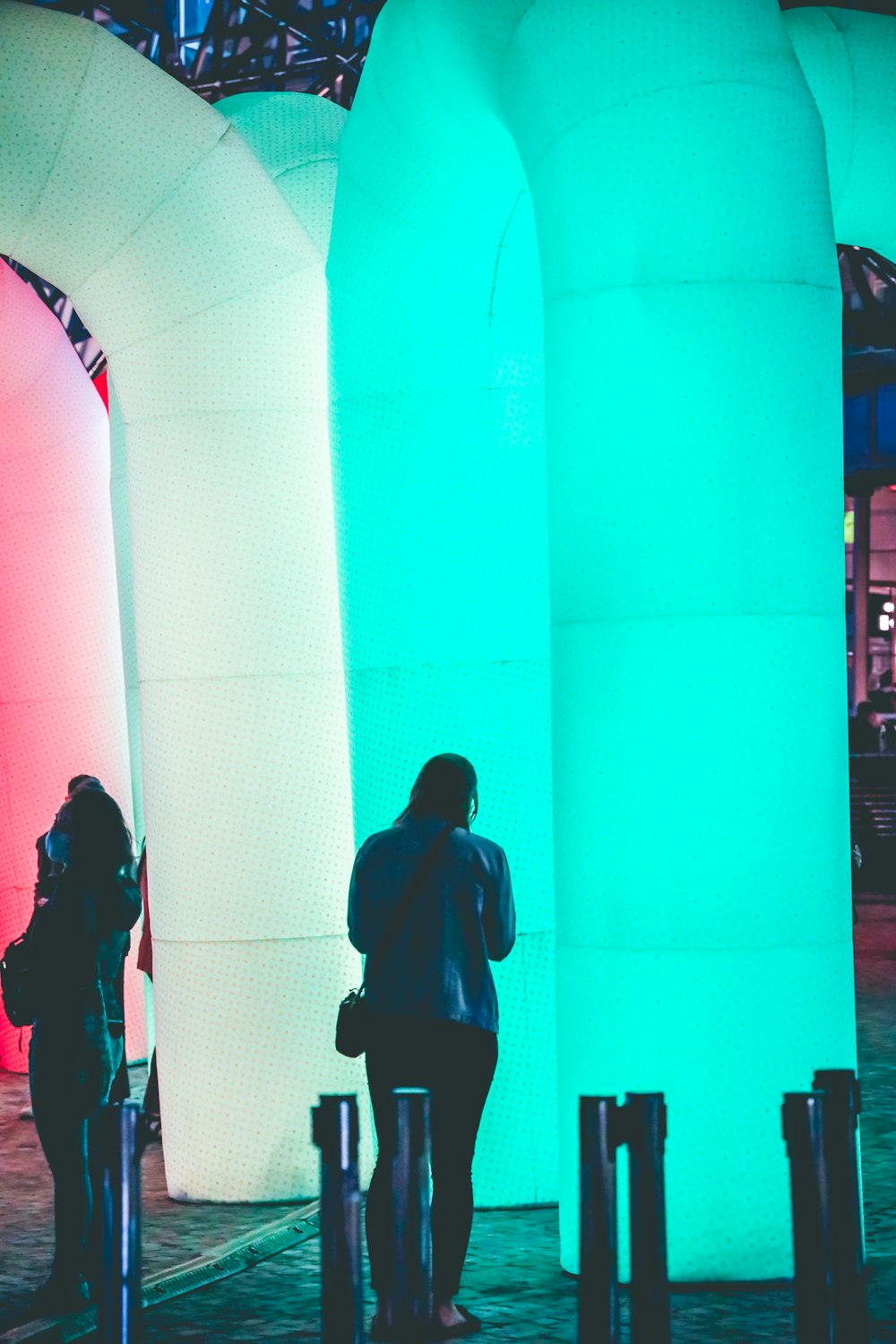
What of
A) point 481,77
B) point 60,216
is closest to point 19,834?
point 60,216

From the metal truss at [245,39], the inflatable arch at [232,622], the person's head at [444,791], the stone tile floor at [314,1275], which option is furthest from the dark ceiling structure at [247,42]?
the person's head at [444,791]

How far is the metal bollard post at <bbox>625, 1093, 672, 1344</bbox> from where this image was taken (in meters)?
4.08

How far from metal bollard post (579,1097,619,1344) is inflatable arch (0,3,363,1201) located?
3583 mm

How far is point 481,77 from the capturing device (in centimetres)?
658

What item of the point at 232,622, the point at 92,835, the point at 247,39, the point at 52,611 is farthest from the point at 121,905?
the point at 247,39

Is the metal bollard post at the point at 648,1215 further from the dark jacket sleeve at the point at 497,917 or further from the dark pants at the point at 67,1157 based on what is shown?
the dark pants at the point at 67,1157

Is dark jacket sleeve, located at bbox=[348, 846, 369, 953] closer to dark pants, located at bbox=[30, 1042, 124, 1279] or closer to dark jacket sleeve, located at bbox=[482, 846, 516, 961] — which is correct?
dark jacket sleeve, located at bbox=[482, 846, 516, 961]

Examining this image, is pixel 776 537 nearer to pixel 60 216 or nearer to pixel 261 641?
pixel 261 641

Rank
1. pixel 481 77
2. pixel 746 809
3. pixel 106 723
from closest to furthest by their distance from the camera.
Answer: pixel 746 809
pixel 481 77
pixel 106 723

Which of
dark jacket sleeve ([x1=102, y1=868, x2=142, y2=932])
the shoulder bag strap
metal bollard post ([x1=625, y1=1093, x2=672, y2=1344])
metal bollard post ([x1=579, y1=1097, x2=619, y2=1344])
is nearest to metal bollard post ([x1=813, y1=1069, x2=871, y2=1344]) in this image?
→ metal bollard post ([x1=625, y1=1093, x2=672, y2=1344])

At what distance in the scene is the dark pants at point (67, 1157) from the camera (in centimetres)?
601

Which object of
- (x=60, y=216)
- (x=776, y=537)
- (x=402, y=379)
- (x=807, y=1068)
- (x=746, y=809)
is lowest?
(x=807, y=1068)

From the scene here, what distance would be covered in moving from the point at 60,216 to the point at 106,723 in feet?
13.1

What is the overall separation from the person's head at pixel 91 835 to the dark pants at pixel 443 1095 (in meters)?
1.19
